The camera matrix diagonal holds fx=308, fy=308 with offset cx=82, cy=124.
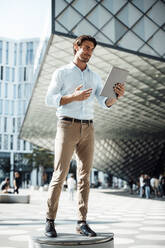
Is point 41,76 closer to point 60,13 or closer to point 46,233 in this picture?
point 60,13

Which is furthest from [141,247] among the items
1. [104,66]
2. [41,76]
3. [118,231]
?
[41,76]

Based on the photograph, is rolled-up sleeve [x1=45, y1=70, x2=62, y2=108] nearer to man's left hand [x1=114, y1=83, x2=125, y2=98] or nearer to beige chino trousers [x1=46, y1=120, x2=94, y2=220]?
beige chino trousers [x1=46, y1=120, x2=94, y2=220]

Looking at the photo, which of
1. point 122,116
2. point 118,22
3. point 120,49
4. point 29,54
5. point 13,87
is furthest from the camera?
point 29,54

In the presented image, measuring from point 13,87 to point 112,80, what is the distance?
225 ft

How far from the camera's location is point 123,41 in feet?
43.8

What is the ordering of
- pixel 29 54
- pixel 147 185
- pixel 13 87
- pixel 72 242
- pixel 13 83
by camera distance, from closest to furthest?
1. pixel 72 242
2. pixel 147 185
3. pixel 13 87
4. pixel 13 83
5. pixel 29 54

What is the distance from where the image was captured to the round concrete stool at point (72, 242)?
9.73 ft

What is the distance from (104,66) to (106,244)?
44.8 ft

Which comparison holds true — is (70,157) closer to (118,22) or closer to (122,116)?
(118,22)

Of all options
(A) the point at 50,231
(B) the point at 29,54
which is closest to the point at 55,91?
(A) the point at 50,231

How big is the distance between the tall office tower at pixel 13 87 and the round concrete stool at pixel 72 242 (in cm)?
6471

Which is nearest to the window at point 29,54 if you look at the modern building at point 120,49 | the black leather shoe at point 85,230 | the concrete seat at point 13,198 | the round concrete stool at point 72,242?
the modern building at point 120,49

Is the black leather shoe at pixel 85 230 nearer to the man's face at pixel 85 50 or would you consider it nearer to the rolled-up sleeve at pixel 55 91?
the rolled-up sleeve at pixel 55 91

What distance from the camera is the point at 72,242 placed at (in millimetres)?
2984
